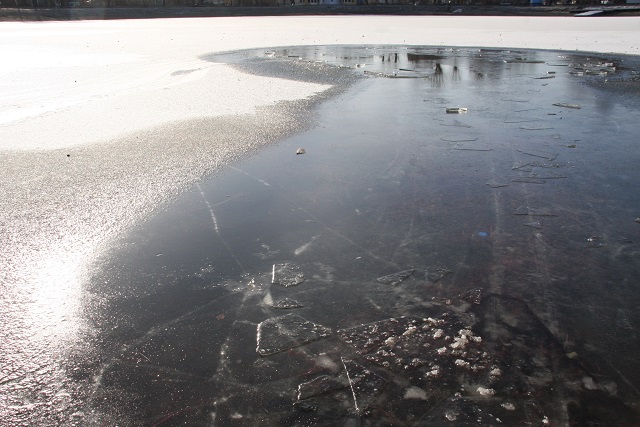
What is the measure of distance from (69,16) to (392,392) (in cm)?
4589

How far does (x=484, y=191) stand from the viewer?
462 cm

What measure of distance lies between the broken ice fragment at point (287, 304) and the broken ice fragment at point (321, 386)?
634mm

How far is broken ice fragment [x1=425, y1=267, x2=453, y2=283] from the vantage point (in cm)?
325

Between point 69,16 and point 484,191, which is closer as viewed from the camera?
point 484,191

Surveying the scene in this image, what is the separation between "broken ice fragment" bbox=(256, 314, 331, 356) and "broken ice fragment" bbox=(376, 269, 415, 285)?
0.62 metres

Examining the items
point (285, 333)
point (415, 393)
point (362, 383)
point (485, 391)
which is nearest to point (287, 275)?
point (285, 333)

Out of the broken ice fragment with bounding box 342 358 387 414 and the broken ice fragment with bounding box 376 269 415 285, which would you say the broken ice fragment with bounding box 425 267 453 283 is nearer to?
the broken ice fragment with bounding box 376 269 415 285

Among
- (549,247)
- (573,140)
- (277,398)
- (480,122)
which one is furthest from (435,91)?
(277,398)

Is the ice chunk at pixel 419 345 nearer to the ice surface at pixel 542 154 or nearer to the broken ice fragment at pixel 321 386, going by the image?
the broken ice fragment at pixel 321 386

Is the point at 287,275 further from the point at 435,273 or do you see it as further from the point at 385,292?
the point at 435,273

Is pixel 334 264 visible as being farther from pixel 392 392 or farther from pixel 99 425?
pixel 99 425

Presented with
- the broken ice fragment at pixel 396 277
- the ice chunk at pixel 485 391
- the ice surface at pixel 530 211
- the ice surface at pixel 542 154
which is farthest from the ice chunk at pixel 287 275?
the ice surface at pixel 542 154

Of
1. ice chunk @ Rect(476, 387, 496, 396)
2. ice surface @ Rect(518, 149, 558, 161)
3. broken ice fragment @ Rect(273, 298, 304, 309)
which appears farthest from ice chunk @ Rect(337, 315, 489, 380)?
ice surface @ Rect(518, 149, 558, 161)

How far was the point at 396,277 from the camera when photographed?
327 centimetres
